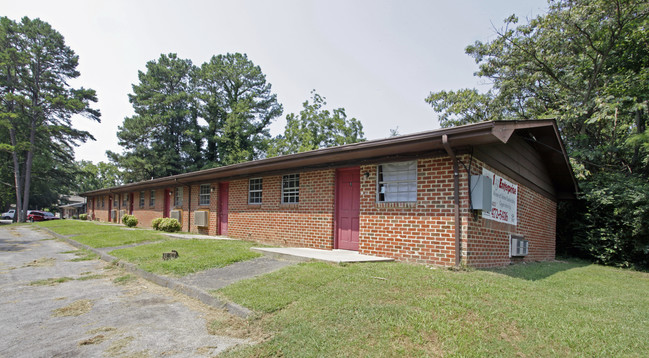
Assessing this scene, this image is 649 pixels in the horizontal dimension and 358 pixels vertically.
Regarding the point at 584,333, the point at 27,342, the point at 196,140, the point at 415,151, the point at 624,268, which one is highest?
the point at 196,140

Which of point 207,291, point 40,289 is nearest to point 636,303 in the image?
point 207,291

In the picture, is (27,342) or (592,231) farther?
(592,231)

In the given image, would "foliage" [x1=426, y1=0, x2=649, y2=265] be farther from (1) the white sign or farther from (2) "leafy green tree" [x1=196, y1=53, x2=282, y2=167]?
(2) "leafy green tree" [x1=196, y1=53, x2=282, y2=167]

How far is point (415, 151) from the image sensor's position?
7.18 m

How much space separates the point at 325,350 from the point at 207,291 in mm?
2756

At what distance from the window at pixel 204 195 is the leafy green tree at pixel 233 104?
70.8 ft

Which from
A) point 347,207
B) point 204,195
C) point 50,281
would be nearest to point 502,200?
point 347,207

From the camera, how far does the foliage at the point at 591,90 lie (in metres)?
12.5

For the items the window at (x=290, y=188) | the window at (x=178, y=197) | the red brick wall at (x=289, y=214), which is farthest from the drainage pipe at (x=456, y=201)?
the window at (x=178, y=197)

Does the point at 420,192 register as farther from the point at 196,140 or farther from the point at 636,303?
the point at 196,140

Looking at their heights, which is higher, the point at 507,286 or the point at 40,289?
the point at 507,286

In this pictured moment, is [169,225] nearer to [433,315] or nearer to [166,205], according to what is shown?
[166,205]

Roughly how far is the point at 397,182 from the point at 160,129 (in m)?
37.6

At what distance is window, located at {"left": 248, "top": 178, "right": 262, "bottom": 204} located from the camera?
11.8m
